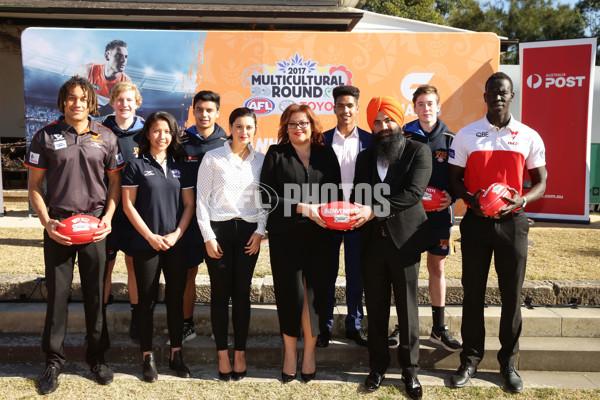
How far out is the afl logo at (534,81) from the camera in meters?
8.54

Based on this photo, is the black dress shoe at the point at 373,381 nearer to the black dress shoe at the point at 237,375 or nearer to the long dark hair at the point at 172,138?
the black dress shoe at the point at 237,375

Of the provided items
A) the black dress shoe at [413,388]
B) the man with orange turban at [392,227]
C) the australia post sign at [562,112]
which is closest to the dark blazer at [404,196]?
the man with orange turban at [392,227]

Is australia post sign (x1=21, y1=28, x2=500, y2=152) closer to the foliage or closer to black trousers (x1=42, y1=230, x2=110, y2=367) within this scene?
black trousers (x1=42, y1=230, x2=110, y2=367)

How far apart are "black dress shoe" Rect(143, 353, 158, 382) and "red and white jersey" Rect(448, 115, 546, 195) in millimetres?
2621

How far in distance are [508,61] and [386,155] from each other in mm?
27013

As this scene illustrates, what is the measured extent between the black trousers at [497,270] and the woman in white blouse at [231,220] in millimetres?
1472

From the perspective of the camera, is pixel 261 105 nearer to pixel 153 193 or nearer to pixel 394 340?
pixel 153 193

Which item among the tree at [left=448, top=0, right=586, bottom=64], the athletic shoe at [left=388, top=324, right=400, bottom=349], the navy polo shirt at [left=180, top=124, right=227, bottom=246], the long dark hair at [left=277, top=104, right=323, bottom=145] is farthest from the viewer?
the tree at [left=448, top=0, right=586, bottom=64]

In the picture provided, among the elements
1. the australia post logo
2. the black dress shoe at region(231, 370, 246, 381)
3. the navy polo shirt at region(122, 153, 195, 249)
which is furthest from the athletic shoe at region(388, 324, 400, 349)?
the australia post logo

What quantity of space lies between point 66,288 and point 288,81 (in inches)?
219

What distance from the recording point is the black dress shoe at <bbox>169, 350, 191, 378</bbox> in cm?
356

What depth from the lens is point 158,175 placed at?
342 centimetres

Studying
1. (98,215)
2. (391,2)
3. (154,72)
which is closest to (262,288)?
(98,215)

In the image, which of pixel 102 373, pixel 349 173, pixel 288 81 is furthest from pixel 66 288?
pixel 288 81
